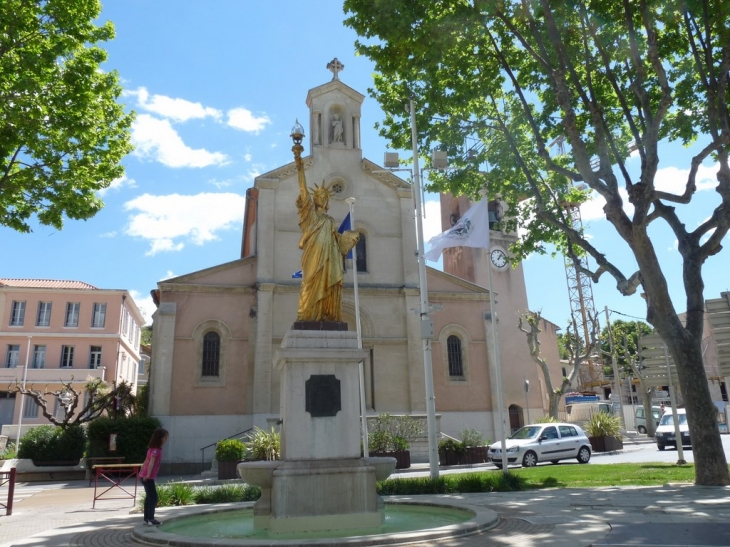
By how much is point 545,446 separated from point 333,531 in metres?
16.5

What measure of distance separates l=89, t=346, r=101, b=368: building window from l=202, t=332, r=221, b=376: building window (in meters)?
19.5

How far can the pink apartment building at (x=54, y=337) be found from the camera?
40.7 m

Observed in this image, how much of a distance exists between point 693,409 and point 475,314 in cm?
1810

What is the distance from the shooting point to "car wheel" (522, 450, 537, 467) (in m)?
22.5

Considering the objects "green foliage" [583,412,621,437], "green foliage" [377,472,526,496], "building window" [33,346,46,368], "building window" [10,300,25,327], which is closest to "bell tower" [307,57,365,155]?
"green foliage" [583,412,621,437]

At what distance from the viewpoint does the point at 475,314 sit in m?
30.8

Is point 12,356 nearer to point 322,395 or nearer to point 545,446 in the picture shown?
point 545,446

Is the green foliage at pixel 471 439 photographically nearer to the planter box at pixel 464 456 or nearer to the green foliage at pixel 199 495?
the planter box at pixel 464 456

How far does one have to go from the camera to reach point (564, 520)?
8.34m

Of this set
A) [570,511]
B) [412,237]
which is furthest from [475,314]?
[570,511]

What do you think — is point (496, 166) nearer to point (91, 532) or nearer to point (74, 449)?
point (91, 532)

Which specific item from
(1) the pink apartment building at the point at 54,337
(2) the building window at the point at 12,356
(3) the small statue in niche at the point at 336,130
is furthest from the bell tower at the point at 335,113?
(2) the building window at the point at 12,356

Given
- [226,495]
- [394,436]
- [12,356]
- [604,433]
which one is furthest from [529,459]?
[12,356]

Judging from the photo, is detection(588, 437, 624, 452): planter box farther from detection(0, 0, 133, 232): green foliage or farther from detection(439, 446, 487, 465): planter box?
detection(0, 0, 133, 232): green foliage
